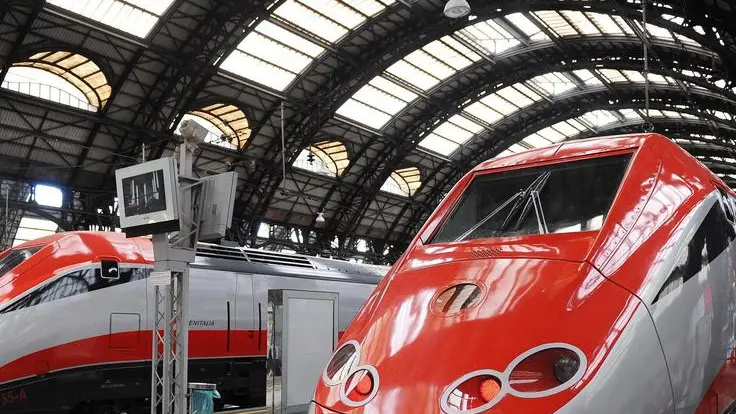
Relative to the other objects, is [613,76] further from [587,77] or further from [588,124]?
[588,124]

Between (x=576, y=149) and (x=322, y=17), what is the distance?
24871mm

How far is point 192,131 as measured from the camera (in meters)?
8.28

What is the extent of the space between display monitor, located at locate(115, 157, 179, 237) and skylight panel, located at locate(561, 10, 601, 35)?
26022 mm

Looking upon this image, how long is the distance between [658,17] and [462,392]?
2333 centimetres

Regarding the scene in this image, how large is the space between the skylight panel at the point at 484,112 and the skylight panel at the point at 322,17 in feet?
37.1

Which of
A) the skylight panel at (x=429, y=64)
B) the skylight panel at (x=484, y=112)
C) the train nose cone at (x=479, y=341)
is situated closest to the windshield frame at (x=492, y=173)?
the train nose cone at (x=479, y=341)

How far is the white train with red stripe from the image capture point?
9.45 meters

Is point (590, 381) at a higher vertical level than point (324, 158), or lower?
lower

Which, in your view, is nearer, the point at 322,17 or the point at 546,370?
the point at 546,370

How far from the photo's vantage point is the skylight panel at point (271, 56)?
28.1 metres

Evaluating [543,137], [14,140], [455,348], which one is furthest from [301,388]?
[543,137]

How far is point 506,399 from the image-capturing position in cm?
297

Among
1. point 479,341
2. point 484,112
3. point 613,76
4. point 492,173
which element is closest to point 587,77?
point 613,76

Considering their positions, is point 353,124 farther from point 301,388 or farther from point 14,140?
point 301,388
